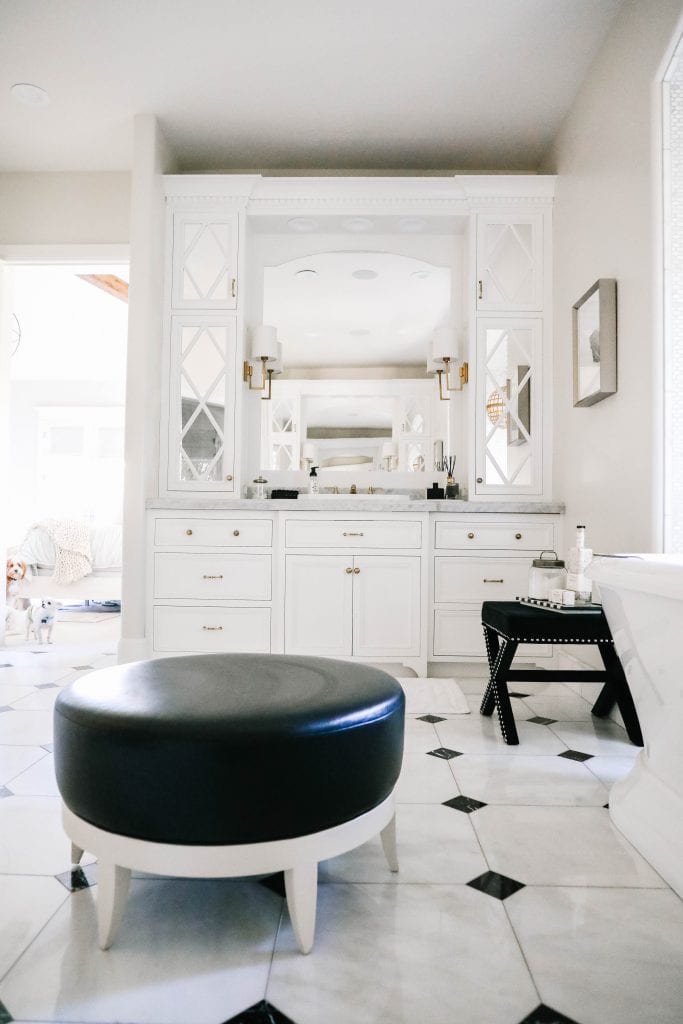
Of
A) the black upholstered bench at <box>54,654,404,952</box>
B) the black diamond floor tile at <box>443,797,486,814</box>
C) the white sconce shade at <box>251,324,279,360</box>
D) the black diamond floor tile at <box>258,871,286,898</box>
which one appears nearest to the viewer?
the black upholstered bench at <box>54,654,404,952</box>

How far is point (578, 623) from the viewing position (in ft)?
7.58

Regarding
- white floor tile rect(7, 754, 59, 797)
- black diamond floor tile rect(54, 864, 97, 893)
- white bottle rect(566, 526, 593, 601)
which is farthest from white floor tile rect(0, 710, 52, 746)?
white bottle rect(566, 526, 593, 601)

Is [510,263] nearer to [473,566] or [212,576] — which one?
[473,566]

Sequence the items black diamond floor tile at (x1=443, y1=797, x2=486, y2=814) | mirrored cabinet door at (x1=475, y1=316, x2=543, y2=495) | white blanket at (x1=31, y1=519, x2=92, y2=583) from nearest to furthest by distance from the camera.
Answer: black diamond floor tile at (x1=443, y1=797, x2=486, y2=814), mirrored cabinet door at (x1=475, y1=316, x2=543, y2=495), white blanket at (x1=31, y1=519, x2=92, y2=583)

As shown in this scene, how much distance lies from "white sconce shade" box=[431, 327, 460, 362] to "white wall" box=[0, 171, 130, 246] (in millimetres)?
2004

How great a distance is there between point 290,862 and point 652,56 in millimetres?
2829

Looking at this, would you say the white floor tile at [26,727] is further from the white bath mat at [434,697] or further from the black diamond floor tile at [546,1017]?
the black diamond floor tile at [546,1017]

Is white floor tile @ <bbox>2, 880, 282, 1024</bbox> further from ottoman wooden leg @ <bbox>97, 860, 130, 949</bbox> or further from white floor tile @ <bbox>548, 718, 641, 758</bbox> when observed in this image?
white floor tile @ <bbox>548, 718, 641, 758</bbox>

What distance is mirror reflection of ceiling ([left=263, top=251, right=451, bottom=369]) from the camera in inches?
155

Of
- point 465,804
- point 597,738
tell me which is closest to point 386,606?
point 597,738

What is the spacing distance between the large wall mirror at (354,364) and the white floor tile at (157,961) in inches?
111

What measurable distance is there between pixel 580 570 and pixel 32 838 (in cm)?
198

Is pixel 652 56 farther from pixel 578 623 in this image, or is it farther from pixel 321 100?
pixel 578 623

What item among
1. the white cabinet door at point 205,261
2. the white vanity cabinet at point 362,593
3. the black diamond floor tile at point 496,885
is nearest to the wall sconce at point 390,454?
the white vanity cabinet at point 362,593
